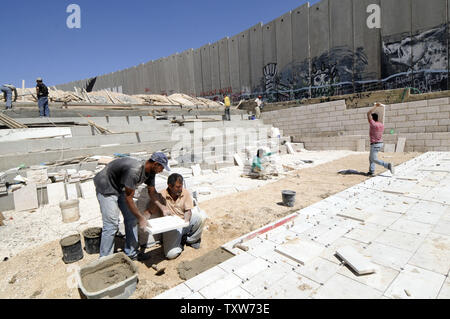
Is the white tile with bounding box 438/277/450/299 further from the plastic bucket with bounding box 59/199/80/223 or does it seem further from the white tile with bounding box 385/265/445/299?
the plastic bucket with bounding box 59/199/80/223

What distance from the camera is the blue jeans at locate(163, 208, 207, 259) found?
3080 millimetres

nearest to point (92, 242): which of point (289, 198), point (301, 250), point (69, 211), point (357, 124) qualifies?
point (69, 211)

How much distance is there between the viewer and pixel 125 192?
2.84 m

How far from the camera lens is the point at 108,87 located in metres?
33.8

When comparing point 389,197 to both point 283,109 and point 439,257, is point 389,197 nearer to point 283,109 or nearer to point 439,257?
point 439,257

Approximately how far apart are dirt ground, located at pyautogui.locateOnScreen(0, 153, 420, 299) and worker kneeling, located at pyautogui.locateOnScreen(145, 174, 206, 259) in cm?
13

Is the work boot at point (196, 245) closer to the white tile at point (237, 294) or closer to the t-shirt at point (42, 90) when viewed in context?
the white tile at point (237, 294)

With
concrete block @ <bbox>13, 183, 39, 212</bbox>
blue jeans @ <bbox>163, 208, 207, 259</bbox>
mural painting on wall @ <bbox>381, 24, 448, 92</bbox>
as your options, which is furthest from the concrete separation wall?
concrete block @ <bbox>13, 183, 39, 212</bbox>

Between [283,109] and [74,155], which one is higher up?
[283,109]

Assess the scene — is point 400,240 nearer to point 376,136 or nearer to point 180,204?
point 180,204

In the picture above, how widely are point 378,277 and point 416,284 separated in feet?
0.97

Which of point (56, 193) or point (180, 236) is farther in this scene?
point (56, 193)
